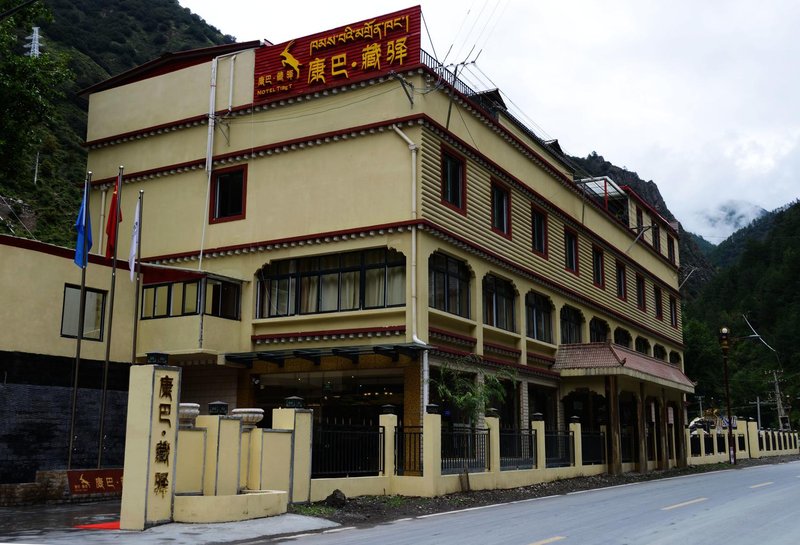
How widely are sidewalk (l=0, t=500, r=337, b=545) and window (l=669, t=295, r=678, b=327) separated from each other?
126ft

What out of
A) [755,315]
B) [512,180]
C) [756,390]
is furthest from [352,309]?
[755,315]

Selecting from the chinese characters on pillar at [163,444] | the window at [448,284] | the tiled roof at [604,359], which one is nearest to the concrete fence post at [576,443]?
the tiled roof at [604,359]

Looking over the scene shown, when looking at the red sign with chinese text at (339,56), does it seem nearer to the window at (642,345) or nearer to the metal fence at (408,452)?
the metal fence at (408,452)

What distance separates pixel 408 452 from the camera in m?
21.2

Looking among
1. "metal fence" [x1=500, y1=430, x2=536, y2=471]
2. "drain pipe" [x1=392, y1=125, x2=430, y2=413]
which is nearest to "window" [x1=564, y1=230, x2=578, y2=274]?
"metal fence" [x1=500, y1=430, x2=536, y2=471]

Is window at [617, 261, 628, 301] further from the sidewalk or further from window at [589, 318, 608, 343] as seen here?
the sidewalk

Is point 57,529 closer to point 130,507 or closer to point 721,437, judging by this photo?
point 130,507

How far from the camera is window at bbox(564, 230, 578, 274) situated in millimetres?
34281

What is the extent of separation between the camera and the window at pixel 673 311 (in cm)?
4978

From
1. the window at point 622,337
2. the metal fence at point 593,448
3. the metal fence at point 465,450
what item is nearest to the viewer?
the metal fence at point 465,450

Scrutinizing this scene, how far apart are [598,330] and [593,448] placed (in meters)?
8.88

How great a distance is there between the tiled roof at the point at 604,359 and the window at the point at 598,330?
3489 mm

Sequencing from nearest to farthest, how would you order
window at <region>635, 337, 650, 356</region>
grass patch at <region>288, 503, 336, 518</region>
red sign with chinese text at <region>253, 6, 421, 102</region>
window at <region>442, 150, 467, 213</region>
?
grass patch at <region>288, 503, 336, 518</region>
red sign with chinese text at <region>253, 6, 421, 102</region>
window at <region>442, 150, 467, 213</region>
window at <region>635, 337, 650, 356</region>

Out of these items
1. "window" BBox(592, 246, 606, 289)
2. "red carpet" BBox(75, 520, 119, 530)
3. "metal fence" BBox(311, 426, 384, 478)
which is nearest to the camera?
"red carpet" BBox(75, 520, 119, 530)
